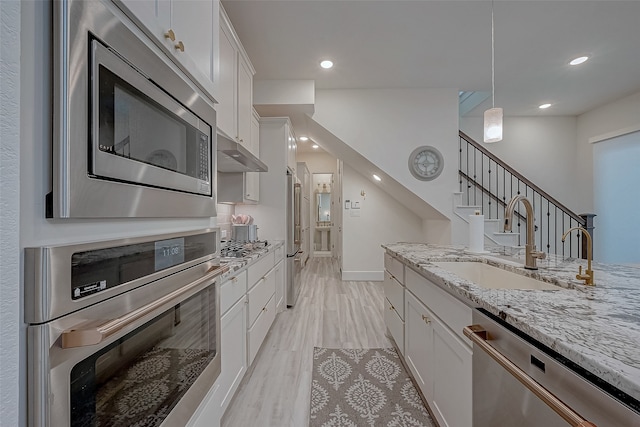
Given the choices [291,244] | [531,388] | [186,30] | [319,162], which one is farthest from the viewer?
[319,162]

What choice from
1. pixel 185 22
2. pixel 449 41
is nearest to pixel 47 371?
pixel 185 22

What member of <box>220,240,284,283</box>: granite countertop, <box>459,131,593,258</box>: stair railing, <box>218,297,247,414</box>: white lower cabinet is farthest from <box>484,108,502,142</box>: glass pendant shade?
<box>218,297,247,414</box>: white lower cabinet

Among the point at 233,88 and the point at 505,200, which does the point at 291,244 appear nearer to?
the point at 233,88

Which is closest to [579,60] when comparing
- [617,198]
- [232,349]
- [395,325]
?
[617,198]

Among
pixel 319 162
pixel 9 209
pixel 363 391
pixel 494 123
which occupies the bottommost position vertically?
pixel 363 391

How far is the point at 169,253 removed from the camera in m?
0.80

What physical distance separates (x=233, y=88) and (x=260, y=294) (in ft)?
5.37

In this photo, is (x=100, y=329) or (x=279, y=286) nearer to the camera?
(x=100, y=329)

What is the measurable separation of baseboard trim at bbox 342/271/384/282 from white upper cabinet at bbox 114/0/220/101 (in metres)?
4.39

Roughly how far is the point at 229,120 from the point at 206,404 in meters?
1.73

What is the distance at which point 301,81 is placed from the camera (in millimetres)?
3578

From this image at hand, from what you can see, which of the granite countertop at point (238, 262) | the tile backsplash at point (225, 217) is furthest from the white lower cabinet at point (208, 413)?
the tile backsplash at point (225, 217)

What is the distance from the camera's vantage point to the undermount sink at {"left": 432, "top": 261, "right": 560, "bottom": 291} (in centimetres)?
137

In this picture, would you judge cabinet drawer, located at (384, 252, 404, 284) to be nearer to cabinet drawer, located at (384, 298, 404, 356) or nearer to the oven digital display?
cabinet drawer, located at (384, 298, 404, 356)
